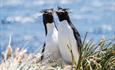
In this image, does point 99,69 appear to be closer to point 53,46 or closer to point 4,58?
point 53,46

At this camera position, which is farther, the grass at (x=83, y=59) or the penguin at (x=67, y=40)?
the penguin at (x=67, y=40)

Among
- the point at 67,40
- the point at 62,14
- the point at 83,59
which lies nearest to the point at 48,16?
the point at 62,14

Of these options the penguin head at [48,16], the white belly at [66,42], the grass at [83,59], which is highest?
the penguin head at [48,16]

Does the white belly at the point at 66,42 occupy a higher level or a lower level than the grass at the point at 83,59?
higher

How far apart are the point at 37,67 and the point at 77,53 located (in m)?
0.33

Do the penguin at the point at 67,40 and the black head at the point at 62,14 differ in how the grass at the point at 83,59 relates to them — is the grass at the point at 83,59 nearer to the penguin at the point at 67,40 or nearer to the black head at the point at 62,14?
the penguin at the point at 67,40

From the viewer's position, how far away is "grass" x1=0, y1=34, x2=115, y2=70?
13.4 ft

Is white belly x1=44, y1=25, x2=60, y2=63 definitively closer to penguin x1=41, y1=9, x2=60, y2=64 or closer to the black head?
penguin x1=41, y1=9, x2=60, y2=64

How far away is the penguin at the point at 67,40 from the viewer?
4.20 metres

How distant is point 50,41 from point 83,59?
270mm

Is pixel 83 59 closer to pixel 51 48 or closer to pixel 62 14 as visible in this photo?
pixel 51 48

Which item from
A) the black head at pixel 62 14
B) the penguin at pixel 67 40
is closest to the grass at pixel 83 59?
the penguin at pixel 67 40

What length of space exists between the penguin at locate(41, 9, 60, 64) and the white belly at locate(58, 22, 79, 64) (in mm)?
68

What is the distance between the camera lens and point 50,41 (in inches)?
169
